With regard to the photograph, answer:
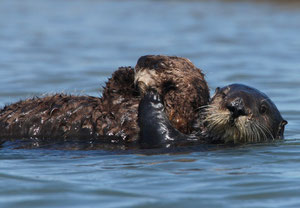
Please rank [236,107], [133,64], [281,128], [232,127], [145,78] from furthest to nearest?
[133,64] < [281,128] < [145,78] < [232,127] < [236,107]

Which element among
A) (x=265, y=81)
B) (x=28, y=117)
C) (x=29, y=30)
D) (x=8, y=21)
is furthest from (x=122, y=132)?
(x=8, y=21)

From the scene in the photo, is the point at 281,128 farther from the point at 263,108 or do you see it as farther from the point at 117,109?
the point at 117,109

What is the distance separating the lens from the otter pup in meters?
5.87

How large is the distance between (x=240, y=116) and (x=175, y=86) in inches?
26.4

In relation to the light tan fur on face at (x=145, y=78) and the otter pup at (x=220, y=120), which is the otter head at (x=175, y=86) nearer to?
the light tan fur on face at (x=145, y=78)

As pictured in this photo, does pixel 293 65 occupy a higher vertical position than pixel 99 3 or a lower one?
lower

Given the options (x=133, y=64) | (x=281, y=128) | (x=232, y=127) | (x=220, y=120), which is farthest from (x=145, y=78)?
(x=133, y=64)

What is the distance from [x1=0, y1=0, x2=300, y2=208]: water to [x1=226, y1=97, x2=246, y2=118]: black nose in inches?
14.9

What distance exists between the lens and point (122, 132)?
20.2 feet

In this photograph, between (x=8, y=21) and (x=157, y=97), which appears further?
(x=8, y=21)

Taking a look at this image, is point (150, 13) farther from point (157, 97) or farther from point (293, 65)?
point (157, 97)

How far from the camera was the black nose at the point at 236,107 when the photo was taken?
5.83 meters

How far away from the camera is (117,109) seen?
6.17 metres

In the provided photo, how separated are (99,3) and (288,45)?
9.92 metres
